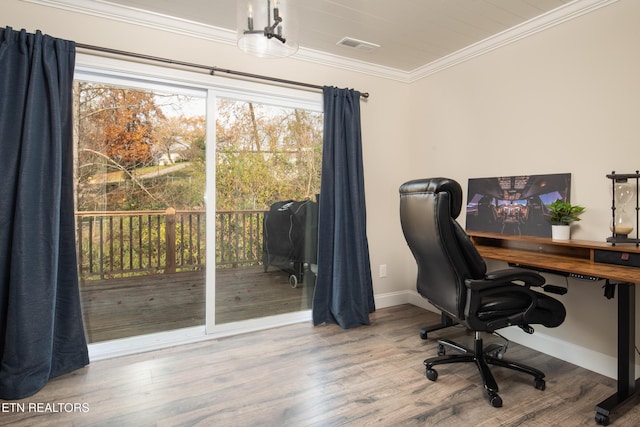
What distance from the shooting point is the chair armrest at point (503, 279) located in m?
1.93

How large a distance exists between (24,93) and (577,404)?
3735mm

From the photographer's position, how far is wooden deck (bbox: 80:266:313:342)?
2627 mm

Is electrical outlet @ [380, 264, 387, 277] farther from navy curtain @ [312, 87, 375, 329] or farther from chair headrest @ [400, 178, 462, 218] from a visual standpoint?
chair headrest @ [400, 178, 462, 218]

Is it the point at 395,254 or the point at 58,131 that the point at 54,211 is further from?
the point at 395,254

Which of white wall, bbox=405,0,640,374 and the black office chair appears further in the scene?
white wall, bbox=405,0,640,374

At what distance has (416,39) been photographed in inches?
118

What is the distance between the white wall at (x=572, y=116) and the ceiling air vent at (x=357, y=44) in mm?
873

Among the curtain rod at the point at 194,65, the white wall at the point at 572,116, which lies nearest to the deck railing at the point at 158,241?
the curtain rod at the point at 194,65

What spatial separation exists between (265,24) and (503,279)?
183 centimetres

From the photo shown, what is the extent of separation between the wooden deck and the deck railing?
9cm

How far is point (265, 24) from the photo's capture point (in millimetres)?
1646

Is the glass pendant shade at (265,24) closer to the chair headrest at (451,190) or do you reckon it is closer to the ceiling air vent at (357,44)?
the chair headrest at (451,190)

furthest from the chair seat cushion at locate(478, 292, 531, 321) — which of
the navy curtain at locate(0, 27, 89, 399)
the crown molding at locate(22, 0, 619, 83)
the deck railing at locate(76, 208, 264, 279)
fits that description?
the navy curtain at locate(0, 27, 89, 399)

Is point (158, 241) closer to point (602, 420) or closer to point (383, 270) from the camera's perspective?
point (383, 270)
